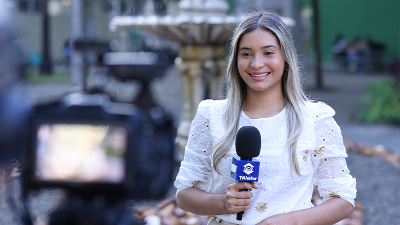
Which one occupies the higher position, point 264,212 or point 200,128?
point 200,128

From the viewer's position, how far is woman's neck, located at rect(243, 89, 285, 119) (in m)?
1.74

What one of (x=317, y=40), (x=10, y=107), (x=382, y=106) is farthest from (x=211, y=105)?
(x=317, y=40)

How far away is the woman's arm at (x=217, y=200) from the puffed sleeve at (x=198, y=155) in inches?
1.5

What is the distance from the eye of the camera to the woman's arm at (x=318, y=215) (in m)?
1.59

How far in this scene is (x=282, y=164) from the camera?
164 cm

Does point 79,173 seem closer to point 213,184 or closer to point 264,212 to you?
point 213,184

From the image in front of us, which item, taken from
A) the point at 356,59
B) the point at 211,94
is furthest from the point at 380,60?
the point at 211,94

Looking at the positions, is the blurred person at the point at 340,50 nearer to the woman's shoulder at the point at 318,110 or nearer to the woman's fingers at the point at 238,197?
the woman's shoulder at the point at 318,110

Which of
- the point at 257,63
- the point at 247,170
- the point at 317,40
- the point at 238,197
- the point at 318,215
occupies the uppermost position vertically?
the point at 257,63

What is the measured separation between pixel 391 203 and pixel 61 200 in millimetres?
3325

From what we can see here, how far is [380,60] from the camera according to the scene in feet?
62.3

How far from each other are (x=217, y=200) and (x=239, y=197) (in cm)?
18

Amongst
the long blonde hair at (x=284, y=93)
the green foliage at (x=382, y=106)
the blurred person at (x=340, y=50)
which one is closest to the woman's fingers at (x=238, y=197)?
the long blonde hair at (x=284, y=93)

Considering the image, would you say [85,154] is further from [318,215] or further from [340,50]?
[340,50]
